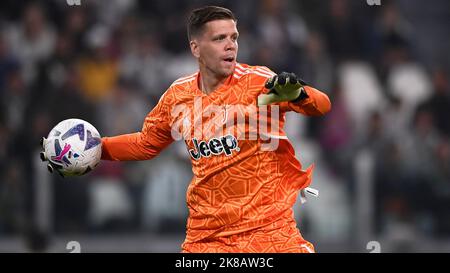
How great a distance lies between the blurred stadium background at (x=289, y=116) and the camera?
10.6 meters

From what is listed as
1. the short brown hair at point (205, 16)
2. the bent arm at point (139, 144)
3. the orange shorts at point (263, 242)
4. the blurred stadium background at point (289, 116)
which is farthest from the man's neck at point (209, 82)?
the blurred stadium background at point (289, 116)

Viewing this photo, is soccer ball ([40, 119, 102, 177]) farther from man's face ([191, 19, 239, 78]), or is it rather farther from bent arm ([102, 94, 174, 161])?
man's face ([191, 19, 239, 78])

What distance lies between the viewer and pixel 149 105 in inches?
450

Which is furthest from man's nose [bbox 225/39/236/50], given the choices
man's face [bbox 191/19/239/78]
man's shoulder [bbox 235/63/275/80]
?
man's shoulder [bbox 235/63/275/80]

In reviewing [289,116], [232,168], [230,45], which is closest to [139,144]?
[232,168]

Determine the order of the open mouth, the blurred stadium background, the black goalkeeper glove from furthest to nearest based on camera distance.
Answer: the blurred stadium background → the open mouth → the black goalkeeper glove

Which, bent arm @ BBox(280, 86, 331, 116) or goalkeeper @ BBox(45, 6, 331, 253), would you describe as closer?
bent arm @ BBox(280, 86, 331, 116)

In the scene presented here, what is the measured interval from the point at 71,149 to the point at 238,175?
1195mm

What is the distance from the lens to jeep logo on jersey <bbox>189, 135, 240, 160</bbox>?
→ 20.3ft

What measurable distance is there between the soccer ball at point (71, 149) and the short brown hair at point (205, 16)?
1.02 meters

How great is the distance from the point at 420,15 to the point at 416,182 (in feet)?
7.94

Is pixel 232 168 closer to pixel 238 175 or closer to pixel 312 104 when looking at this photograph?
pixel 238 175
